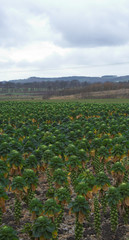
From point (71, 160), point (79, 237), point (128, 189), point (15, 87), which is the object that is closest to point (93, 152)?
point (71, 160)

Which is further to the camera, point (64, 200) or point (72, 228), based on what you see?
point (72, 228)

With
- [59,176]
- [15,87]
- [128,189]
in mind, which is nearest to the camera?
[128,189]

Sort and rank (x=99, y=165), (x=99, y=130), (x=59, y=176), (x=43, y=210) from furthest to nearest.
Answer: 1. (x=99, y=130)
2. (x=99, y=165)
3. (x=59, y=176)
4. (x=43, y=210)

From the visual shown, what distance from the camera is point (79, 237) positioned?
6.65m

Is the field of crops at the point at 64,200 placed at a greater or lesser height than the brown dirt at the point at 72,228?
greater

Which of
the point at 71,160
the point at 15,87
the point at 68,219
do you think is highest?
the point at 15,87

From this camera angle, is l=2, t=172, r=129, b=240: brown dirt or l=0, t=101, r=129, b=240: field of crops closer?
l=0, t=101, r=129, b=240: field of crops

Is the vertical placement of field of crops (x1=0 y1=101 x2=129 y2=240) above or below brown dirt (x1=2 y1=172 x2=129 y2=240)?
A: above

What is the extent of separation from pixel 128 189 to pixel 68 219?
2664mm

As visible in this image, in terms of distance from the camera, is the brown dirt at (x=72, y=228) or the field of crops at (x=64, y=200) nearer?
the field of crops at (x=64, y=200)

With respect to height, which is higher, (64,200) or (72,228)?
(64,200)

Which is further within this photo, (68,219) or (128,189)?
(68,219)

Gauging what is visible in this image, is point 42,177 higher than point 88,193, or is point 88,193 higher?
point 88,193

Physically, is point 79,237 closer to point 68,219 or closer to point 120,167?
point 68,219
